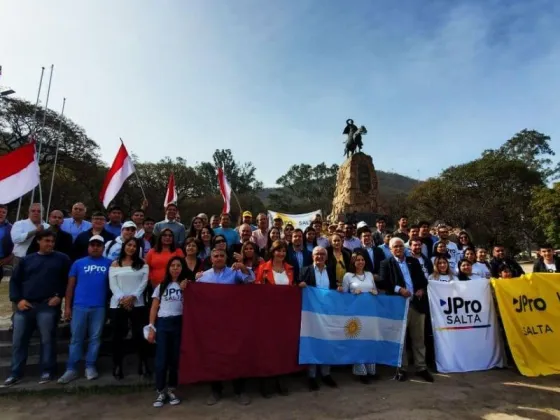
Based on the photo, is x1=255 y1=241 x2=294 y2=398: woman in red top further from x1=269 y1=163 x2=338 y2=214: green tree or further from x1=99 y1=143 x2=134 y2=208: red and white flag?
x1=269 y1=163 x2=338 y2=214: green tree

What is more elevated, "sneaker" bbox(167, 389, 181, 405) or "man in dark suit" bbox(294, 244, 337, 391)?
"man in dark suit" bbox(294, 244, 337, 391)

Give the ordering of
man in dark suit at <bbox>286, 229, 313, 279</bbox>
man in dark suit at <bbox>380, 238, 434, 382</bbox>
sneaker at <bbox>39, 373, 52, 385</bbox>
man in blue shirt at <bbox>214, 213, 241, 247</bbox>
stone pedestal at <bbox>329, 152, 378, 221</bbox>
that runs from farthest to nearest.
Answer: stone pedestal at <bbox>329, 152, 378, 221</bbox>, man in blue shirt at <bbox>214, 213, 241, 247</bbox>, man in dark suit at <bbox>286, 229, 313, 279</bbox>, man in dark suit at <bbox>380, 238, 434, 382</bbox>, sneaker at <bbox>39, 373, 52, 385</bbox>

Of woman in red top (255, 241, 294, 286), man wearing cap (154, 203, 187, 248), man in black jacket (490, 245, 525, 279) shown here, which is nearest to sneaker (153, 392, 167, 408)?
woman in red top (255, 241, 294, 286)

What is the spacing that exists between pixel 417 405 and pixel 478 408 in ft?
2.10

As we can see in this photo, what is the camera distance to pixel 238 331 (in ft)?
14.8

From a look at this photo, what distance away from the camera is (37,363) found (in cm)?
474

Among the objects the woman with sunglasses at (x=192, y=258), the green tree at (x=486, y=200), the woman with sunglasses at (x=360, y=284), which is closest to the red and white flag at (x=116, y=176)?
the woman with sunglasses at (x=192, y=258)

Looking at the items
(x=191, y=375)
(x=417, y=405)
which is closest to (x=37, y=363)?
(x=191, y=375)

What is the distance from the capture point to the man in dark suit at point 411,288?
505 cm

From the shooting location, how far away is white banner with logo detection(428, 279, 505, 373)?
5.18 m

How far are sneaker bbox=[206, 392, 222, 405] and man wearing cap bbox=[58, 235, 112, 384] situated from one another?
1.50 metres

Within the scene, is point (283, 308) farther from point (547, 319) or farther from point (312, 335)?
point (547, 319)

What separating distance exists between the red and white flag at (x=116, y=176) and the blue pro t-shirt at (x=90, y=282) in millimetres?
3262

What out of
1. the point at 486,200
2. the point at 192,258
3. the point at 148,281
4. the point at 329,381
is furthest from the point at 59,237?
the point at 486,200
